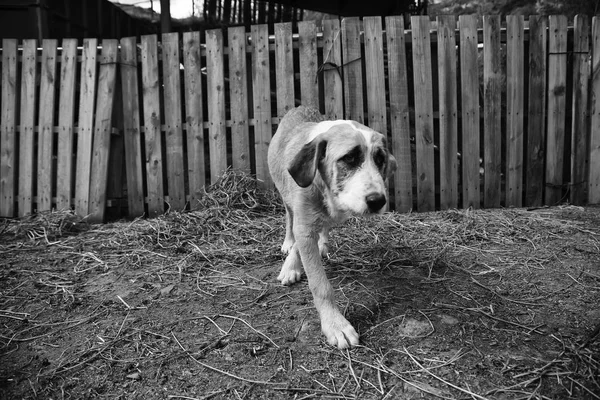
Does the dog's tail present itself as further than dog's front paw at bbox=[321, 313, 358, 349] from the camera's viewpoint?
Yes

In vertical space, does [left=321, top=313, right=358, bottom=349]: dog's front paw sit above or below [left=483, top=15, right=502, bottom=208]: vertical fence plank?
below

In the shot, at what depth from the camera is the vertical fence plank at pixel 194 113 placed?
18.5ft

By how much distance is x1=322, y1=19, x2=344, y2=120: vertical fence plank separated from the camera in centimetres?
549

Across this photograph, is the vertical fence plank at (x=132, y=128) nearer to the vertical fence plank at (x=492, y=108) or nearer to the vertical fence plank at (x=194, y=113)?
the vertical fence plank at (x=194, y=113)

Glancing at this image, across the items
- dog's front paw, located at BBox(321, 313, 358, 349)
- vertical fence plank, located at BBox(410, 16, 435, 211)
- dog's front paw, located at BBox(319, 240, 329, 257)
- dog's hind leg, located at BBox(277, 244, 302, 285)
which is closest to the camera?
dog's front paw, located at BBox(321, 313, 358, 349)

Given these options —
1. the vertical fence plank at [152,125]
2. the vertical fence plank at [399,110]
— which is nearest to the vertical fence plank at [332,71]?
the vertical fence plank at [399,110]

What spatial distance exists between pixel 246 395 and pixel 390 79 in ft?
13.7

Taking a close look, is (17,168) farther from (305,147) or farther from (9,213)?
(305,147)

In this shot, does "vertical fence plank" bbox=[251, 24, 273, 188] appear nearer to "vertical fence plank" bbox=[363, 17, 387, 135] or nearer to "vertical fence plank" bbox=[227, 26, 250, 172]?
"vertical fence plank" bbox=[227, 26, 250, 172]

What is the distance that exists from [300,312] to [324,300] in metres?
0.32

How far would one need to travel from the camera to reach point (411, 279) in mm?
3553

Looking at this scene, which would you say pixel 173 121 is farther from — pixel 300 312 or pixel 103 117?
pixel 300 312

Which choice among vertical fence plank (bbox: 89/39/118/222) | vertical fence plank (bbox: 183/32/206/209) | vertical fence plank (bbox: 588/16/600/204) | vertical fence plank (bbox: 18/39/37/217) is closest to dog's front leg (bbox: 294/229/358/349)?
vertical fence plank (bbox: 183/32/206/209)

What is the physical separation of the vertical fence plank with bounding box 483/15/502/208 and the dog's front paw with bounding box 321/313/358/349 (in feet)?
11.6
